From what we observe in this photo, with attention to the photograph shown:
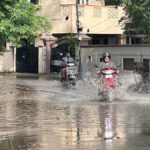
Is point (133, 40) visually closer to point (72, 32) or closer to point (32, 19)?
point (72, 32)

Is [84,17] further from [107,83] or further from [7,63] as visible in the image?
[107,83]

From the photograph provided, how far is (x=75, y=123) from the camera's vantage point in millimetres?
12047

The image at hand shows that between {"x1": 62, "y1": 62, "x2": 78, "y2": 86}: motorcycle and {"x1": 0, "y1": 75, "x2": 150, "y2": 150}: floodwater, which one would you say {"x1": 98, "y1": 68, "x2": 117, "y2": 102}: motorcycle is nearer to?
{"x1": 0, "y1": 75, "x2": 150, "y2": 150}: floodwater

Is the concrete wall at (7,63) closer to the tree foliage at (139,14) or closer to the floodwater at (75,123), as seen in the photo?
the tree foliage at (139,14)

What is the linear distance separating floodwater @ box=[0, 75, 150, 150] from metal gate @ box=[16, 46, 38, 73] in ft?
77.8

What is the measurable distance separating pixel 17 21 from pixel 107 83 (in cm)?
468

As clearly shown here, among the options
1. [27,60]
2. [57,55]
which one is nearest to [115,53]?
[57,55]

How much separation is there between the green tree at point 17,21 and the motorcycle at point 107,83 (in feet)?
11.4

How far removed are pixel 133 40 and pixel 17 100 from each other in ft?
90.0

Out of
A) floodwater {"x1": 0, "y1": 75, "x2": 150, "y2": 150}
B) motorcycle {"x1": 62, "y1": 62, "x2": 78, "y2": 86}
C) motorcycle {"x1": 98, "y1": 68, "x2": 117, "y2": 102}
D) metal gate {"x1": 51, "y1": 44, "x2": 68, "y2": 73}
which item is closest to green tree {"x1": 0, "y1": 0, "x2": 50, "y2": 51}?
floodwater {"x1": 0, "y1": 75, "x2": 150, "y2": 150}

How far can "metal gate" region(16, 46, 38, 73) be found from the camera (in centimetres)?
4241

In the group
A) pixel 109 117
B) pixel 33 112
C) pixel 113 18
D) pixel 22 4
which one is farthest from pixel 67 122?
pixel 113 18

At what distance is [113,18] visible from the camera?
42719 mm

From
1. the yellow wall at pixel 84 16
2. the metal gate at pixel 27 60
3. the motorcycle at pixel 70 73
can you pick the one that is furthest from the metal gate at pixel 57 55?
the motorcycle at pixel 70 73
